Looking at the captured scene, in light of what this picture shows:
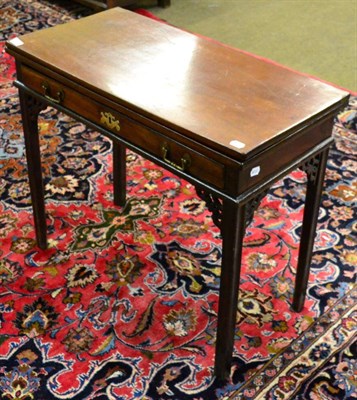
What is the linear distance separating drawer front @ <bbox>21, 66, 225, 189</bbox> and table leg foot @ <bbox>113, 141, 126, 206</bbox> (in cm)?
63

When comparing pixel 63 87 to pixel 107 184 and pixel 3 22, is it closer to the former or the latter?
pixel 107 184

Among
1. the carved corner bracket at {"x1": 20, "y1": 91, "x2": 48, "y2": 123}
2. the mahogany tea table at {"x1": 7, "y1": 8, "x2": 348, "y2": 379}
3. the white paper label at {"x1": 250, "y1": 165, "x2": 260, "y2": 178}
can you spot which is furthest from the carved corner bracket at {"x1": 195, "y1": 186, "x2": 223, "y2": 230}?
the carved corner bracket at {"x1": 20, "y1": 91, "x2": 48, "y2": 123}

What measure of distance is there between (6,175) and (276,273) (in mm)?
1385

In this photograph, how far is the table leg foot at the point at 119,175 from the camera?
2.85 metres

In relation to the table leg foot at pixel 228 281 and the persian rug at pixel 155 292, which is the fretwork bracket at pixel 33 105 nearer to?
the persian rug at pixel 155 292

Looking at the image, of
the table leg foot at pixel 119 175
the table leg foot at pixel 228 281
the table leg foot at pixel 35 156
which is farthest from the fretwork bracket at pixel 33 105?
the table leg foot at pixel 228 281

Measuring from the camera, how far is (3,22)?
16.1 ft

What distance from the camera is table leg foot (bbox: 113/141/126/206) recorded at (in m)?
2.85

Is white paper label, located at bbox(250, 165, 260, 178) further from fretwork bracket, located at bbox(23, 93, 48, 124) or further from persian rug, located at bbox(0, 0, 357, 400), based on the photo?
fretwork bracket, located at bbox(23, 93, 48, 124)

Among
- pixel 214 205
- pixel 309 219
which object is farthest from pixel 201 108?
pixel 309 219

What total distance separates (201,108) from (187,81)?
0.60 feet

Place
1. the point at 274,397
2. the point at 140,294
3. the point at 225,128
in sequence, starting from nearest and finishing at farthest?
the point at 225,128
the point at 274,397
the point at 140,294

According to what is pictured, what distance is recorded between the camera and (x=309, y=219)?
2234 mm

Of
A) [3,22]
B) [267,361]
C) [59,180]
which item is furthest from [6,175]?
[3,22]
